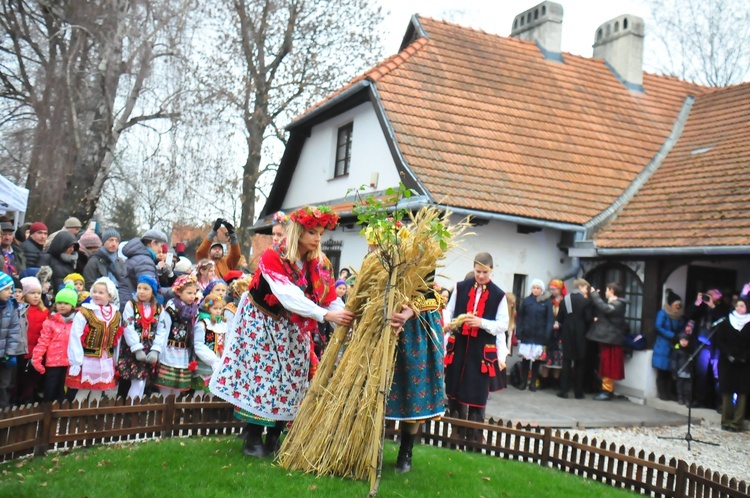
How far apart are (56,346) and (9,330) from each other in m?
0.46

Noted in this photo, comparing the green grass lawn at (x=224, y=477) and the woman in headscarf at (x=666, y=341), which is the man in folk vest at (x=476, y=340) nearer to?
the green grass lawn at (x=224, y=477)

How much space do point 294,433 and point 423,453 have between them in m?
1.53

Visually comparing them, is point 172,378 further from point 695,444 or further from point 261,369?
point 695,444

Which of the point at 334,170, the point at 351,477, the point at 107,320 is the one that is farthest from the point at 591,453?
the point at 334,170

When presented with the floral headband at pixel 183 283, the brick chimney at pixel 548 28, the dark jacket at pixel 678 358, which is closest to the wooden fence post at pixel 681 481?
the floral headband at pixel 183 283

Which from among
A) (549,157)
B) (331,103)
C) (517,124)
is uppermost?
(331,103)

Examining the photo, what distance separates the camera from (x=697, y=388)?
35.2 ft

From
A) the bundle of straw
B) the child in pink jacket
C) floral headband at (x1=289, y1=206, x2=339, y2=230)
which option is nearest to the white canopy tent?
the child in pink jacket

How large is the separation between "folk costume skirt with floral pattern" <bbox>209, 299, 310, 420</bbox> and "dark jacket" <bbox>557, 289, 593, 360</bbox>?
700 cm

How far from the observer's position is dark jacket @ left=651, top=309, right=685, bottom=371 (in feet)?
36.2

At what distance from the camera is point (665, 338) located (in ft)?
36.4

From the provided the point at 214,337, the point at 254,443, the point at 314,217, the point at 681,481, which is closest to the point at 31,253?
the point at 214,337

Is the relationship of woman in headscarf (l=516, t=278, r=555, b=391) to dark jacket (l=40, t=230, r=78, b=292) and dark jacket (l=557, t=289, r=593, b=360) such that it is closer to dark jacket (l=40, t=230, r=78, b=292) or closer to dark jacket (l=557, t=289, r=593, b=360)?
dark jacket (l=557, t=289, r=593, b=360)

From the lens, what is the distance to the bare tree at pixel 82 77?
1334cm
